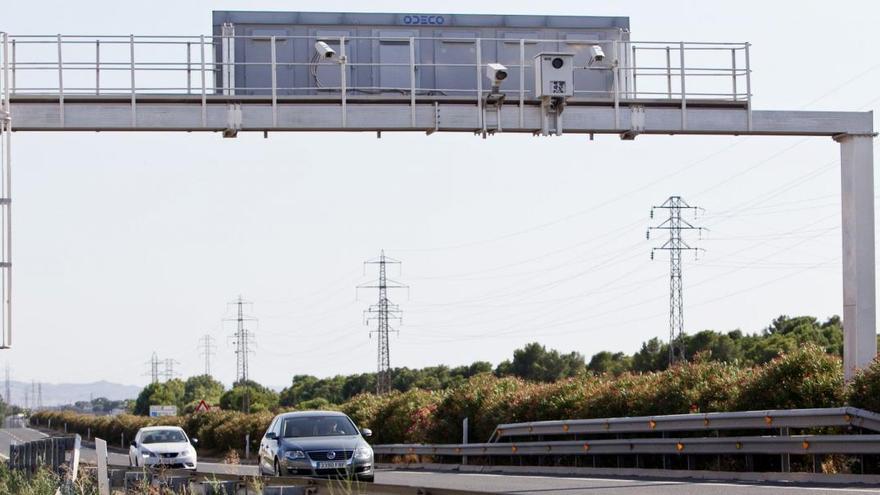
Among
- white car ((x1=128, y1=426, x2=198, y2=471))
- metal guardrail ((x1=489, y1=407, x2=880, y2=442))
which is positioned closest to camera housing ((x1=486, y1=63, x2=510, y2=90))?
metal guardrail ((x1=489, y1=407, x2=880, y2=442))

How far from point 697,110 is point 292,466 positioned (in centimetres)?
941

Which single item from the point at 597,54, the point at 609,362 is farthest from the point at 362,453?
the point at 609,362

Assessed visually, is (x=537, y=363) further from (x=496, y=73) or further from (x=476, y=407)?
(x=496, y=73)

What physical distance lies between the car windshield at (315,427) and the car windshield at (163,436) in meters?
14.3

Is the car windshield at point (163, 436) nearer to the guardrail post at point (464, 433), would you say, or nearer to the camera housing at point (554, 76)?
the guardrail post at point (464, 433)

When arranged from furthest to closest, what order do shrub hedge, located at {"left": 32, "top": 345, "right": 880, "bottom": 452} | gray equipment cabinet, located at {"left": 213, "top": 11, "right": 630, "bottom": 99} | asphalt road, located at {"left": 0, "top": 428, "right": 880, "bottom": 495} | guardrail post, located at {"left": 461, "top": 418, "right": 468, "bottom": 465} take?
guardrail post, located at {"left": 461, "top": 418, "right": 468, "bottom": 465}, gray equipment cabinet, located at {"left": 213, "top": 11, "right": 630, "bottom": 99}, shrub hedge, located at {"left": 32, "top": 345, "right": 880, "bottom": 452}, asphalt road, located at {"left": 0, "top": 428, "right": 880, "bottom": 495}

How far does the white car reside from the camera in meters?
37.5

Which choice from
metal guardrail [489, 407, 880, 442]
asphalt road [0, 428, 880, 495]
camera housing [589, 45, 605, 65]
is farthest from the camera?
camera housing [589, 45, 605, 65]

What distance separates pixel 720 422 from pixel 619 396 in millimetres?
6024

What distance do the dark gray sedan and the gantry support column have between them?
8368 millimetres

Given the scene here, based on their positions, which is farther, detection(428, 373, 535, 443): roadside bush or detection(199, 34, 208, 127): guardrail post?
detection(428, 373, 535, 443): roadside bush

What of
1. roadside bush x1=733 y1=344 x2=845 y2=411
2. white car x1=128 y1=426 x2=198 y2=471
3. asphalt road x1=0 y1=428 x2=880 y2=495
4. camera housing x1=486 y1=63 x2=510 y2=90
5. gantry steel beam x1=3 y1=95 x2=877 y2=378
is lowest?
white car x1=128 y1=426 x2=198 y2=471

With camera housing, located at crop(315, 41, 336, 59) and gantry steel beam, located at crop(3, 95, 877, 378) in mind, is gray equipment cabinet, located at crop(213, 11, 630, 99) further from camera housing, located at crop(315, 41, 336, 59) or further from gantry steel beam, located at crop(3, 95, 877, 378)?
gantry steel beam, located at crop(3, 95, 877, 378)

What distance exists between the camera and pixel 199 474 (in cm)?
1712
